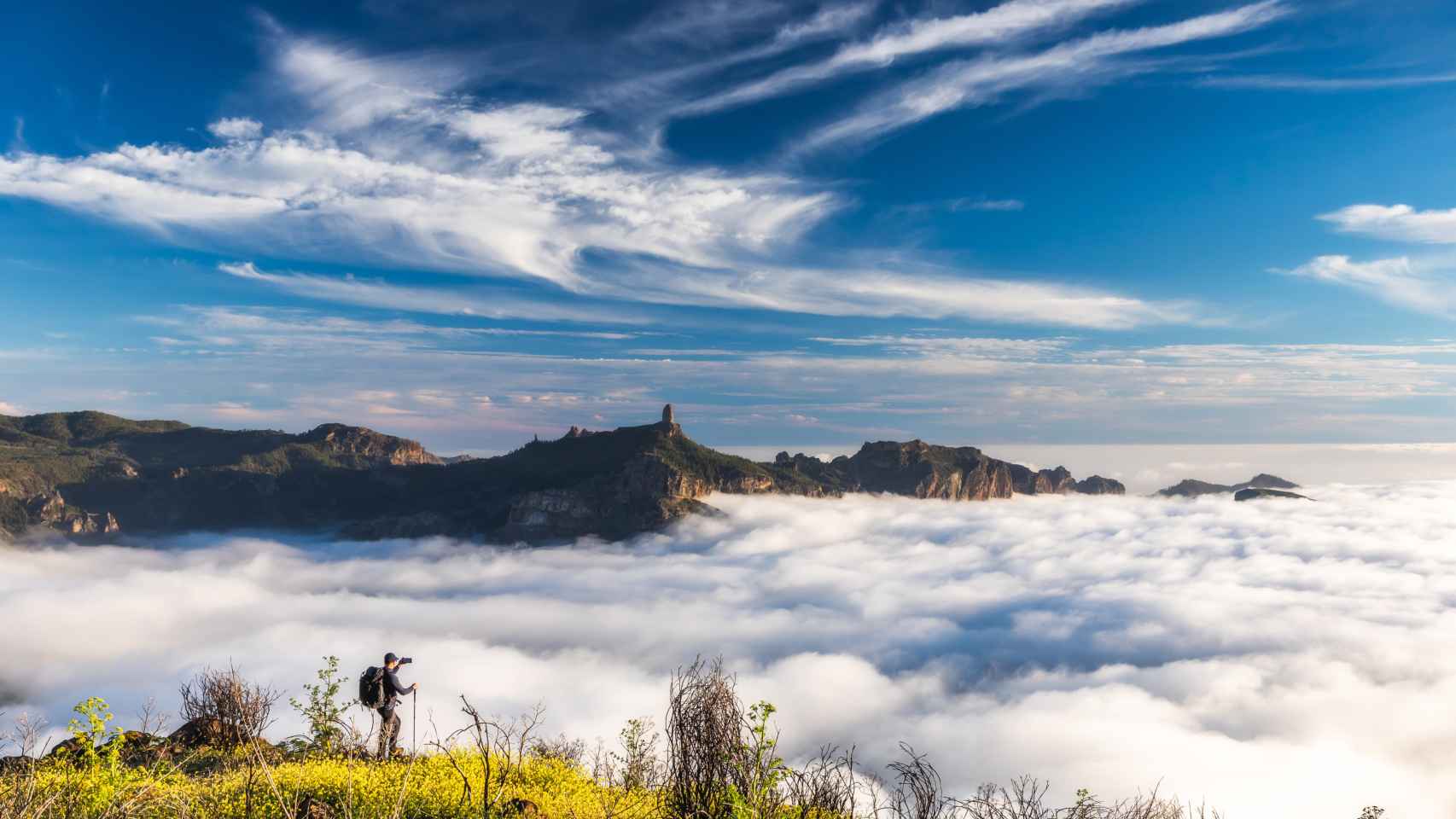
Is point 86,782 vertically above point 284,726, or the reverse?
point 86,782

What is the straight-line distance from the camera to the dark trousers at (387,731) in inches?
Result: 845

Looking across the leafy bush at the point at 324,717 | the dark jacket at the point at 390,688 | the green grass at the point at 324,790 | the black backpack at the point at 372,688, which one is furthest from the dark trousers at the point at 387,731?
the leafy bush at the point at 324,717

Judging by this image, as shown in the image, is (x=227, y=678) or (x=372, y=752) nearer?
(x=372, y=752)

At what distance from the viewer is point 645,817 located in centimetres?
1742

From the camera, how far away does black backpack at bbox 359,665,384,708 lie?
68.8ft

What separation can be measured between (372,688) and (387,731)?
1.76 metres

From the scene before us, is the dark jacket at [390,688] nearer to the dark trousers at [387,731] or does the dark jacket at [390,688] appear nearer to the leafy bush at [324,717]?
the dark trousers at [387,731]

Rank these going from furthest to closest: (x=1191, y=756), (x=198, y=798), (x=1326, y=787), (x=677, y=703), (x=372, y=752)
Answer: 1. (x=1191, y=756)
2. (x=1326, y=787)
3. (x=372, y=752)
4. (x=198, y=798)
5. (x=677, y=703)

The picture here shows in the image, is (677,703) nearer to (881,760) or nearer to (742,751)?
(742,751)

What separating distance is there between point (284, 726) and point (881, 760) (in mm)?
146471

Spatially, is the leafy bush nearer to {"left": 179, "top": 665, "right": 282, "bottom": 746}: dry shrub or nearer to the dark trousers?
{"left": 179, "top": 665, "right": 282, "bottom": 746}: dry shrub

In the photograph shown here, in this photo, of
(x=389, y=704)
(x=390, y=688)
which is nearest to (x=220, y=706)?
(x=389, y=704)

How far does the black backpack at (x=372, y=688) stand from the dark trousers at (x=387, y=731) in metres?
0.42

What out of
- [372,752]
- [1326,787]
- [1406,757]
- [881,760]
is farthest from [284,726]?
[1406,757]
